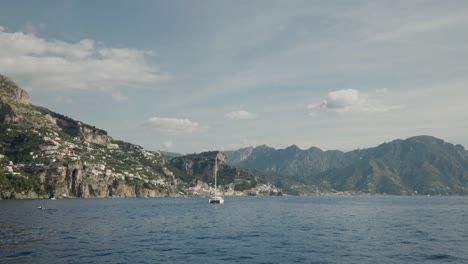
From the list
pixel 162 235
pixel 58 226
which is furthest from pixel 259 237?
pixel 58 226

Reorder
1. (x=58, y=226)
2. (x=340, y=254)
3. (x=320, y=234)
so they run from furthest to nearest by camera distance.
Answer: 1. (x=58, y=226)
2. (x=320, y=234)
3. (x=340, y=254)

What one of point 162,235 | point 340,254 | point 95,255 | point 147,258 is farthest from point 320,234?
point 95,255

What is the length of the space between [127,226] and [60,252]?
40.9m

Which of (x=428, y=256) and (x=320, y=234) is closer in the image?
(x=428, y=256)

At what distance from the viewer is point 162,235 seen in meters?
81.9

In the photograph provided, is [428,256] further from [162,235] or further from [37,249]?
[37,249]

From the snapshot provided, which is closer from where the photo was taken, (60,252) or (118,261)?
(118,261)

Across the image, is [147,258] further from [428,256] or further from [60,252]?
[428,256]

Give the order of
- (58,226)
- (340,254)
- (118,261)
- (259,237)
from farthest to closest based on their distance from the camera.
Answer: (58,226) < (259,237) < (340,254) < (118,261)

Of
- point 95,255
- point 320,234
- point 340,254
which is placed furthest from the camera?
point 320,234

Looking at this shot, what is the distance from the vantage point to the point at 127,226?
98125 millimetres

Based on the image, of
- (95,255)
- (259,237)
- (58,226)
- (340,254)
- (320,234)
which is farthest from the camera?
(58,226)

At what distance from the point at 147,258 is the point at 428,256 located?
42556mm

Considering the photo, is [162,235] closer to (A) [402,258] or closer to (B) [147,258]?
(B) [147,258]
